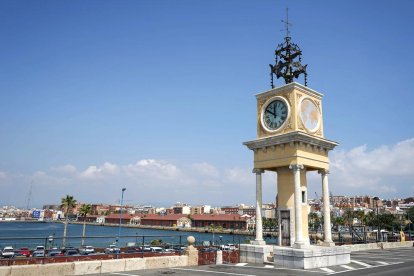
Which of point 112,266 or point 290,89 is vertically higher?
point 290,89

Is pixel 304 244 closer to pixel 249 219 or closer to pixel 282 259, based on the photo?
pixel 282 259

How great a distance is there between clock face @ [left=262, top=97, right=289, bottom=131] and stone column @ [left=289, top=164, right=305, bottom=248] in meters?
2.84

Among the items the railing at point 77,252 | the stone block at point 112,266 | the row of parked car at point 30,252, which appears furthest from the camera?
the row of parked car at point 30,252

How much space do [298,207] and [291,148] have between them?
127 inches

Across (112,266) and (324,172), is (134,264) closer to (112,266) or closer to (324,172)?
(112,266)

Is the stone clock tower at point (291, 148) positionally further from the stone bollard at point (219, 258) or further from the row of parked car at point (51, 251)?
the row of parked car at point (51, 251)

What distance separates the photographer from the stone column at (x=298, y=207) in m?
17.2

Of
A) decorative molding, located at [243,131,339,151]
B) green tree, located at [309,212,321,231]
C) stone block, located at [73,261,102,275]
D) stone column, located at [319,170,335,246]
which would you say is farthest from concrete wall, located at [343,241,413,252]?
green tree, located at [309,212,321,231]

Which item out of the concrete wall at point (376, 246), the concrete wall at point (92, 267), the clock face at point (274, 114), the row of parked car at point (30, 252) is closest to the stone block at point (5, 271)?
the concrete wall at point (92, 267)

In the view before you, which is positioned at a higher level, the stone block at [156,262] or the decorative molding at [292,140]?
the decorative molding at [292,140]

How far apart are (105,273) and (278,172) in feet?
36.3

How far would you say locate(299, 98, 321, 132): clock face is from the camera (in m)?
19.5

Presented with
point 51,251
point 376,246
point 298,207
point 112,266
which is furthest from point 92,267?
point 51,251

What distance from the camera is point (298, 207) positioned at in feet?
58.0
